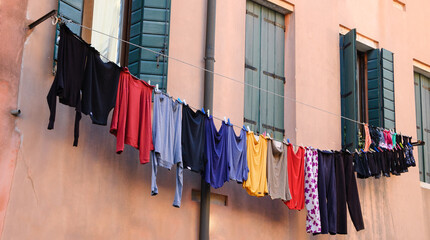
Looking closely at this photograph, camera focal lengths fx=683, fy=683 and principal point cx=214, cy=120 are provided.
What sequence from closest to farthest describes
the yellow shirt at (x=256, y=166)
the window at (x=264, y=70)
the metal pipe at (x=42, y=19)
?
the metal pipe at (x=42, y=19)
the yellow shirt at (x=256, y=166)
the window at (x=264, y=70)

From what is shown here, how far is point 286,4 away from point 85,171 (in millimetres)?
4897

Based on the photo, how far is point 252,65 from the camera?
10.6 m

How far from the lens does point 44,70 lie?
26.0ft

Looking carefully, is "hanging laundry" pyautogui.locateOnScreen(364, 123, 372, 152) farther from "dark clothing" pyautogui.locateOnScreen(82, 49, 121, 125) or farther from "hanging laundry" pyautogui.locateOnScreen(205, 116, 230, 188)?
"dark clothing" pyautogui.locateOnScreen(82, 49, 121, 125)

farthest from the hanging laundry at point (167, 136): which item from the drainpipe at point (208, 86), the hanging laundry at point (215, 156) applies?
the drainpipe at point (208, 86)

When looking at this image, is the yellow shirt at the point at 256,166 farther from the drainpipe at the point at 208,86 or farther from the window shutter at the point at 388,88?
the window shutter at the point at 388,88

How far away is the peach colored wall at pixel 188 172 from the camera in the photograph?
766 centimetres

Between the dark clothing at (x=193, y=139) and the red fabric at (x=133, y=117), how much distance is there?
23.0 inches

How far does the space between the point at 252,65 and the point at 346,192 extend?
2.42 metres

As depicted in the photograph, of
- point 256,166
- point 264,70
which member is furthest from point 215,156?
point 264,70

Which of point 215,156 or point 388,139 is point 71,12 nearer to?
point 215,156

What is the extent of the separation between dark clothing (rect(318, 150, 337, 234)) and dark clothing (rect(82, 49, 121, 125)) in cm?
360

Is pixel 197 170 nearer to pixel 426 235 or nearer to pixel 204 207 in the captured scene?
pixel 204 207

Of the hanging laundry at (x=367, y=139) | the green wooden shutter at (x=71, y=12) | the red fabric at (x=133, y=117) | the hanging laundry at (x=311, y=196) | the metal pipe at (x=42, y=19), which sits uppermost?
the green wooden shutter at (x=71, y=12)
